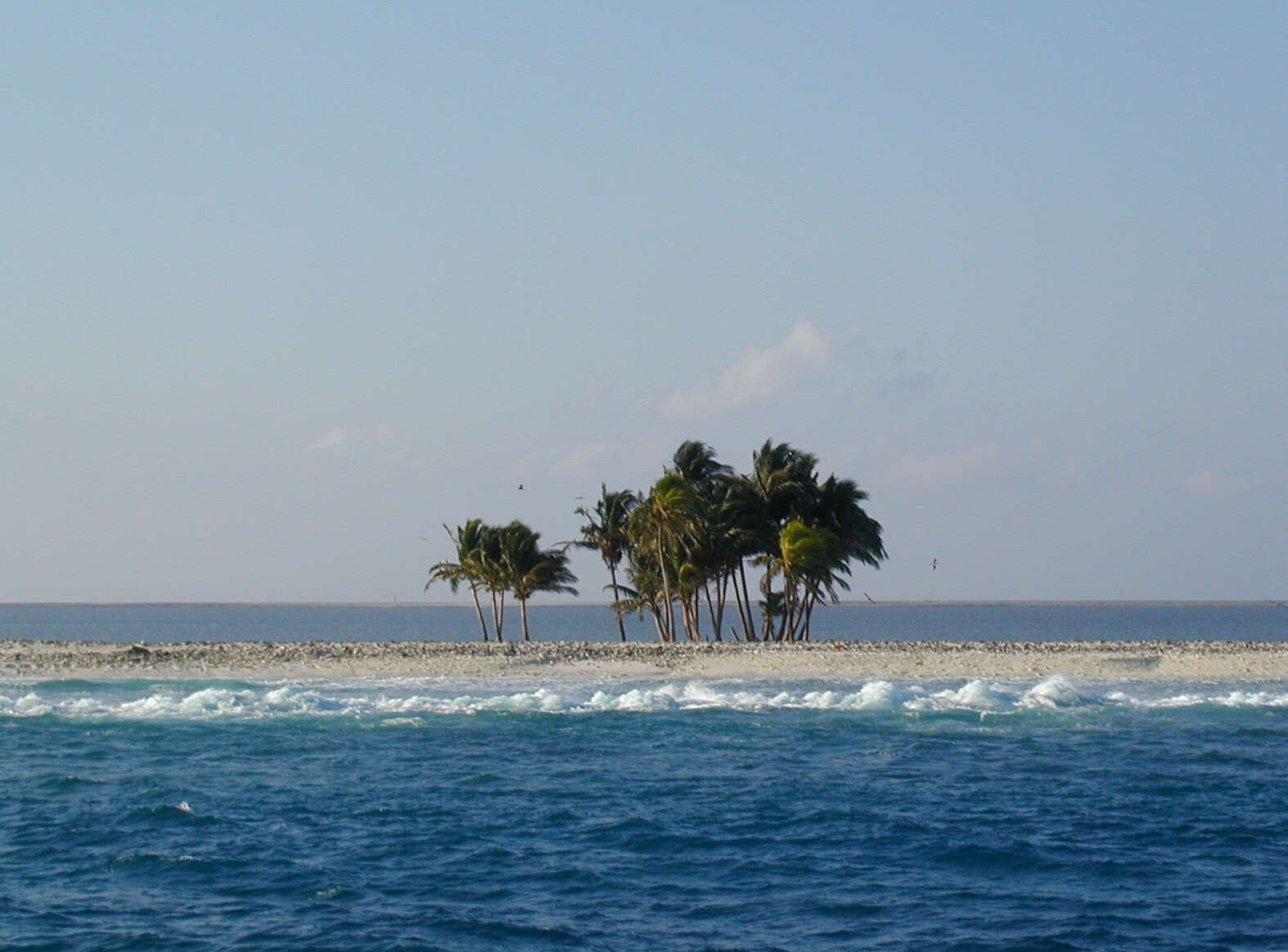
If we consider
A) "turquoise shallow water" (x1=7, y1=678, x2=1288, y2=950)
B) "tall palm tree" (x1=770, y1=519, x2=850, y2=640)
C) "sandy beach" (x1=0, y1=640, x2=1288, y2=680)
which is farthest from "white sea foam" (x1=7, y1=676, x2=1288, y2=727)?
"tall palm tree" (x1=770, y1=519, x2=850, y2=640)

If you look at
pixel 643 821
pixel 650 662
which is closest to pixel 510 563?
pixel 650 662

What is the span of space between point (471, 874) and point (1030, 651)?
34.0 meters

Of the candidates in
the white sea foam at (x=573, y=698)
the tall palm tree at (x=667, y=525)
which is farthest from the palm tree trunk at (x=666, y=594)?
the white sea foam at (x=573, y=698)

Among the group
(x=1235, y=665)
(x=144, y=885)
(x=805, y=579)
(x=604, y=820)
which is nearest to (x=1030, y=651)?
(x=1235, y=665)

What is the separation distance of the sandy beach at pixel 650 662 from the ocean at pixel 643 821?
619 centimetres

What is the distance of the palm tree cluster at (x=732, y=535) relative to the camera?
5719 cm

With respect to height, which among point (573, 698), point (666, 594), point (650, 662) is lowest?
point (573, 698)

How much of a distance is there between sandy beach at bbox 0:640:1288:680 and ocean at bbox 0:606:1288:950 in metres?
6.19

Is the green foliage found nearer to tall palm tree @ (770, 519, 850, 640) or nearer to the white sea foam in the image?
tall palm tree @ (770, 519, 850, 640)

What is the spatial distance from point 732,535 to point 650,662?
625 inches

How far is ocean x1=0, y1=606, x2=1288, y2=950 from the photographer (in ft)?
49.1

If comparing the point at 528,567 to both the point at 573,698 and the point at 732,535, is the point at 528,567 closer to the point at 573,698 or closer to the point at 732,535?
the point at 732,535

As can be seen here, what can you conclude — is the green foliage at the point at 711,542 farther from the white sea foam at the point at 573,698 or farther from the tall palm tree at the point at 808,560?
the white sea foam at the point at 573,698

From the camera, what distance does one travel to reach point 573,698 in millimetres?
35312
